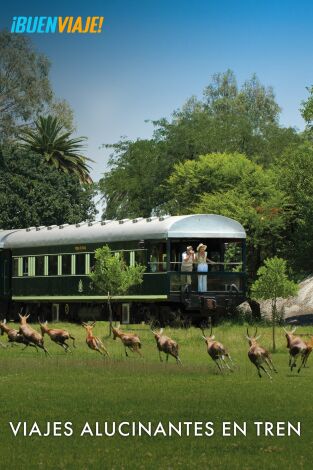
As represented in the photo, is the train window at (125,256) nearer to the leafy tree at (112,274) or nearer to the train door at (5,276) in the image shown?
the leafy tree at (112,274)

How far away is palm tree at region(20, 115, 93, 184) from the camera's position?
100 m

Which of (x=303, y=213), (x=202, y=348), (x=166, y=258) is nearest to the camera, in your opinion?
(x=202, y=348)

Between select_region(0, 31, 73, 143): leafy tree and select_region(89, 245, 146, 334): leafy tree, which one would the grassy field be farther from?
select_region(0, 31, 73, 143): leafy tree

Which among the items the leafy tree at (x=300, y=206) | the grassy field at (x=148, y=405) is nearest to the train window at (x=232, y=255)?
the leafy tree at (x=300, y=206)

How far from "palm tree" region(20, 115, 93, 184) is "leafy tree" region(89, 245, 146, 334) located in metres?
54.1

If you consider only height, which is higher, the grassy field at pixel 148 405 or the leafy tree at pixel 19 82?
the leafy tree at pixel 19 82

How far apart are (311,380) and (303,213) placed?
32.6 m

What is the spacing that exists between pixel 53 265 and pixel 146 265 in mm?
7505

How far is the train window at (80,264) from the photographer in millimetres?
48406

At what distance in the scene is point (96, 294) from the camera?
1857 inches

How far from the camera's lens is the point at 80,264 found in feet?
161

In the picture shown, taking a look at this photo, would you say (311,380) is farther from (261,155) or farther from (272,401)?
(261,155)

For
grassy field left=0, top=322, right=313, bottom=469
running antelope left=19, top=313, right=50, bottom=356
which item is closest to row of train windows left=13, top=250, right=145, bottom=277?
grassy field left=0, top=322, right=313, bottom=469

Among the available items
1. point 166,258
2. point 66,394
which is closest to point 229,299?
point 166,258
